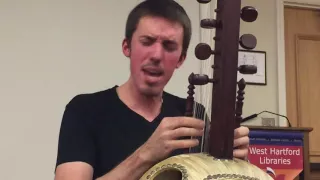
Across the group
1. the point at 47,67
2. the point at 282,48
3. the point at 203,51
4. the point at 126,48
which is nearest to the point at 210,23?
the point at 203,51

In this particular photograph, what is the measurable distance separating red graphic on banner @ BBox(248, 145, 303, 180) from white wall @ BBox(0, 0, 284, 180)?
443 millimetres

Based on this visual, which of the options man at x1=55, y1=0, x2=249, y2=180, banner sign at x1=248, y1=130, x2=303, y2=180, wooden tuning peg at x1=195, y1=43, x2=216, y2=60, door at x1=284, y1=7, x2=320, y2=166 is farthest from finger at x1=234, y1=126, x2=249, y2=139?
door at x1=284, y1=7, x2=320, y2=166

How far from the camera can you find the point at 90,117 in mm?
903

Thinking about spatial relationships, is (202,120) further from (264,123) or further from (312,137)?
(312,137)

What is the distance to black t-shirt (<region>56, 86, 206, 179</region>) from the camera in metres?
0.86

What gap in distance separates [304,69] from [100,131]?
6.44 feet

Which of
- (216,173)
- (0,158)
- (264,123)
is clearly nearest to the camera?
(216,173)

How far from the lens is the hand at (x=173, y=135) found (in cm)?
65

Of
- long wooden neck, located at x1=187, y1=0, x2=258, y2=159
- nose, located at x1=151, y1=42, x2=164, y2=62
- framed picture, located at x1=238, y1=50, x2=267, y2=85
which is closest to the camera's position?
long wooden neck, located at x1=187, y1=0, x2=258, y2=159

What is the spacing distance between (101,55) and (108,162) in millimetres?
1212

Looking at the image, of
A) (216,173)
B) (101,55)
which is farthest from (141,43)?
(101,55)

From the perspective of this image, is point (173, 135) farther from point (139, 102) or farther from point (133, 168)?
point (139, 102)

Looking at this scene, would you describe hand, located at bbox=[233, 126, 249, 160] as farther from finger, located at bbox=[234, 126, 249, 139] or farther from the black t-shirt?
the black t-shirt

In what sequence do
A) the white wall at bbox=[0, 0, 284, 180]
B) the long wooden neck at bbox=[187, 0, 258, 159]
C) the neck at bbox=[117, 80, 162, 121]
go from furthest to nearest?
the white wall at bbox=[0, 0, 284, 180] → the neck at bbox=[117, 80, 162, 121] → the long wooden neck at bbox=[187, 0, 258, 159]
